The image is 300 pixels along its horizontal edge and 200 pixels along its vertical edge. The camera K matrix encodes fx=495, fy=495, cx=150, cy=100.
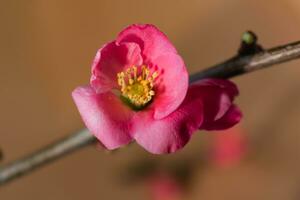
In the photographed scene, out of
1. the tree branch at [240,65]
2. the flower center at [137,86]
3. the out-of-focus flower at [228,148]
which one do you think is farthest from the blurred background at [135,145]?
the flower center at [137,86]

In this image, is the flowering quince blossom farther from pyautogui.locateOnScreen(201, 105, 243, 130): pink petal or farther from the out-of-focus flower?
the out-of-focus flower

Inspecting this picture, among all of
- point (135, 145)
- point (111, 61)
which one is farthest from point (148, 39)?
point (135, 145)

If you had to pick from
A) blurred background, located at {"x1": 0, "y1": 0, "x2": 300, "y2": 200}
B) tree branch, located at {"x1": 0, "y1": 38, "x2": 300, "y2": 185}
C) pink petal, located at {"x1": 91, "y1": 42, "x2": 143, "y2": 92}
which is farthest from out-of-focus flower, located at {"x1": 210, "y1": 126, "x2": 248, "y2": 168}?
pink petal, located at {"x1": 91, "y1": 42, "x2": 143, "y2": 92}

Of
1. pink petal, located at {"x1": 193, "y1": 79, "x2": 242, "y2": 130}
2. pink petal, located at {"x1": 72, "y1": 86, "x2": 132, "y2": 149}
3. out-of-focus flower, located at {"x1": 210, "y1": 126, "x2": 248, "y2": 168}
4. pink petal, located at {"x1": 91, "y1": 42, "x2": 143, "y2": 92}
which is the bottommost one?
out-of-focus flower, located at {"x1": 210, "y1": 126, "x2": 248, "y2": 168}

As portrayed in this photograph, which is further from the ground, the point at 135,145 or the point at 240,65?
the point at 240,65

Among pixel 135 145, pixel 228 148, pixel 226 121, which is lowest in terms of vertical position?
pixel 228 148

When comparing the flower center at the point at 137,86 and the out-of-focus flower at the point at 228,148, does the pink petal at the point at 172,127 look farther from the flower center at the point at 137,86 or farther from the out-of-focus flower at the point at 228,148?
the out-of-focus flower at the point at 228,148

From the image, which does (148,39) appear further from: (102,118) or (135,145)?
(135,145)
